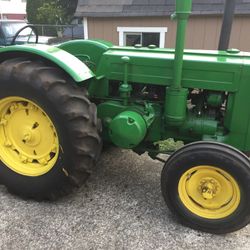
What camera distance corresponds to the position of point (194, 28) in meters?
6.26

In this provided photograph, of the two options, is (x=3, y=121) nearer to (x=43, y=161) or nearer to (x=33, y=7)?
(x=43, y=161)

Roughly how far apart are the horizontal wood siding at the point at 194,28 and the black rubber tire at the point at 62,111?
14.2 ft

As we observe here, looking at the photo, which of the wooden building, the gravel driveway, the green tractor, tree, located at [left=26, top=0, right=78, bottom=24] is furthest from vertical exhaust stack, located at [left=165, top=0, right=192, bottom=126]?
tree, located at [left=26, top=0, right=78, bottom=24]

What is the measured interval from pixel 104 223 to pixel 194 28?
4.77 meters

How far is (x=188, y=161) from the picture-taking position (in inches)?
89.9

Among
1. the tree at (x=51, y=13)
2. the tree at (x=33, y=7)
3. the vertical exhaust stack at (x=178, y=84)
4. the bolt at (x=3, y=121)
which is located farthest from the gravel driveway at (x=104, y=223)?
the tree at (x=33, y=7)

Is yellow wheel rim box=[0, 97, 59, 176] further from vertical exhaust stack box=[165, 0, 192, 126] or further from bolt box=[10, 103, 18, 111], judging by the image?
vertical exhaust stack box=[165, 0, 192, 126]

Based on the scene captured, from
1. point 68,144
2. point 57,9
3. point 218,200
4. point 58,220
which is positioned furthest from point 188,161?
point 57,9

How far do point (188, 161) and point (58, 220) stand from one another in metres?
1.07

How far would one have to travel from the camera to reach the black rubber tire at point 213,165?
220 cm

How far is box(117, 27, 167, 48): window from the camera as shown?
649 cm

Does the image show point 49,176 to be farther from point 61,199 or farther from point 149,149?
point 149,149

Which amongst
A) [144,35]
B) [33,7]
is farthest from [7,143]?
[33,7]

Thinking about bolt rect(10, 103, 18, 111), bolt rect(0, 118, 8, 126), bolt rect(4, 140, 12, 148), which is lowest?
bolt rect(4, 140, 12, 148)
